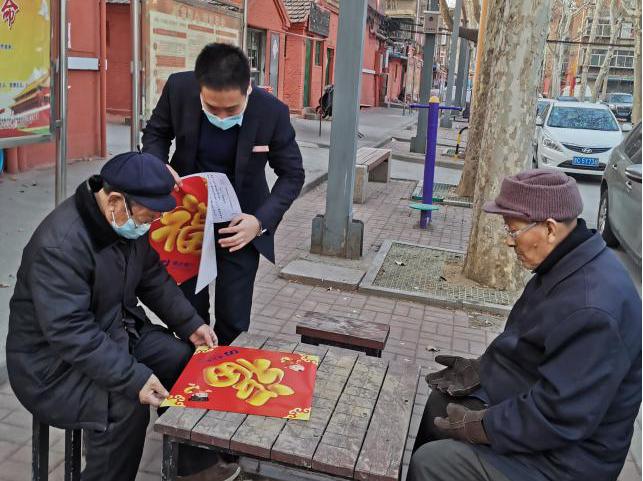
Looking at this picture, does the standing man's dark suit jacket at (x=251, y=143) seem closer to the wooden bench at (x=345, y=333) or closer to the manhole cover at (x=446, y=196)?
the wooden bench at (x=345, y=333)

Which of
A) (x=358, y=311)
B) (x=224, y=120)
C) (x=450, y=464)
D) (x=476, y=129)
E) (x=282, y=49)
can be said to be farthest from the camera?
(x=282, y=49)

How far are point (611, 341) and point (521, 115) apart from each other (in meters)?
4.27

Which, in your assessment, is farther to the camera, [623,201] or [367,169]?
[367,169]

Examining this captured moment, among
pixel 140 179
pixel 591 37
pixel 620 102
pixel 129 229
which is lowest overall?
pixel 129 229

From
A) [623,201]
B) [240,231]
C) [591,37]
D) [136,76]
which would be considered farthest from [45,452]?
[591,37]

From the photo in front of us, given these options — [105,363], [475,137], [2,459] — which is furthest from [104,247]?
[475,137]

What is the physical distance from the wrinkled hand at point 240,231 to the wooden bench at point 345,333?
52 centimetres

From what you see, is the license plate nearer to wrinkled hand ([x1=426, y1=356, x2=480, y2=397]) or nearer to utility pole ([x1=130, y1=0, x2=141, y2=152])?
utility pole ([x1=130, y1=0, x2=141, y2=152])

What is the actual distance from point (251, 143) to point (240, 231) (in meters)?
0.44

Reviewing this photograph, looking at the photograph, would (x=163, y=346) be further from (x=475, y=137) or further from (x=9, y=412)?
(x=475, y=137)

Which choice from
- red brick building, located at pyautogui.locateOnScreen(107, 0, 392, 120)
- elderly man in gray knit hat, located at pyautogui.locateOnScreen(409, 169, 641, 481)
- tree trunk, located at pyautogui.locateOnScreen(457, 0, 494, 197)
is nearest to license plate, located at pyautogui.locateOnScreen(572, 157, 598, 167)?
tree trunk, located at pyautogui.locateOnScreen(457, 0, 494, 197)

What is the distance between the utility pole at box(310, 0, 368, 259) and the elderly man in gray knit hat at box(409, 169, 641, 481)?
4.35 m

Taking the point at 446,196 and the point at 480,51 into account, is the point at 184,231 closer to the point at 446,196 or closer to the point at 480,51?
the point at 446,196

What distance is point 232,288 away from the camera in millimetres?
3387
